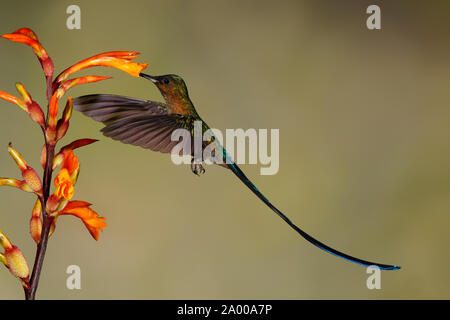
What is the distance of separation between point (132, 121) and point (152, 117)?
37 mm

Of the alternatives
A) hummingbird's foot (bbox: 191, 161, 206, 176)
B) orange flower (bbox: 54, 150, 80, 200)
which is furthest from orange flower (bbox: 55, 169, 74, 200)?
hummingbird's foot (bbox: 191, 161, 206, 176)

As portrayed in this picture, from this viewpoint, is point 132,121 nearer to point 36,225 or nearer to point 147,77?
point 147,77

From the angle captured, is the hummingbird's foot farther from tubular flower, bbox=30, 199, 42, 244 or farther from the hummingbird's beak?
tubular flower, bbox=30, 199, 42, 244

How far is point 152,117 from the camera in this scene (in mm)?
650

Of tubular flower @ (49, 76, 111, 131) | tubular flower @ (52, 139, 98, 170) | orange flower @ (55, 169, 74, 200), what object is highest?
tubular flower @ (49, 76, 111, 131)

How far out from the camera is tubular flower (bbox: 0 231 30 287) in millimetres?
478

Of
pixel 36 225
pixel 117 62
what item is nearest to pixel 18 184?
pixel 36 225

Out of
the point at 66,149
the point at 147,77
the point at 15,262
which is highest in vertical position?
the point at 147,77

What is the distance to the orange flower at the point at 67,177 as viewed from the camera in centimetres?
49

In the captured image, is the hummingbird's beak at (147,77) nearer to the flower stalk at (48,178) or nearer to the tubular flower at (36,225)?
the flower stalk at (48,178)

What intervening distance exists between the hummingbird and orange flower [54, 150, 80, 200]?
8 centimetres

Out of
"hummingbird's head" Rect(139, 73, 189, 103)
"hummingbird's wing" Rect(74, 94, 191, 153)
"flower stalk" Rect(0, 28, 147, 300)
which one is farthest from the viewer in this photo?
"hummingbird's head" Rect(139, 73, 189, 103)

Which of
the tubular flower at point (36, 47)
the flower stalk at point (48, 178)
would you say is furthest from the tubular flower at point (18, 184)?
the tubular flower at point (36, 47)

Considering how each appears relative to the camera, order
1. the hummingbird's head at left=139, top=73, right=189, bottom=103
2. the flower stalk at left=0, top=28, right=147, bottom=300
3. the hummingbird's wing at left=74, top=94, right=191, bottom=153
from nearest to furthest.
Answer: the flower stalk at left=0, top=28, right=147, bottom=300 → the hummingbird's wing at left=74, top=94, right=191, bottom=153 → the hummingbird's head at left=139, top=73, right=189, bottom=103
